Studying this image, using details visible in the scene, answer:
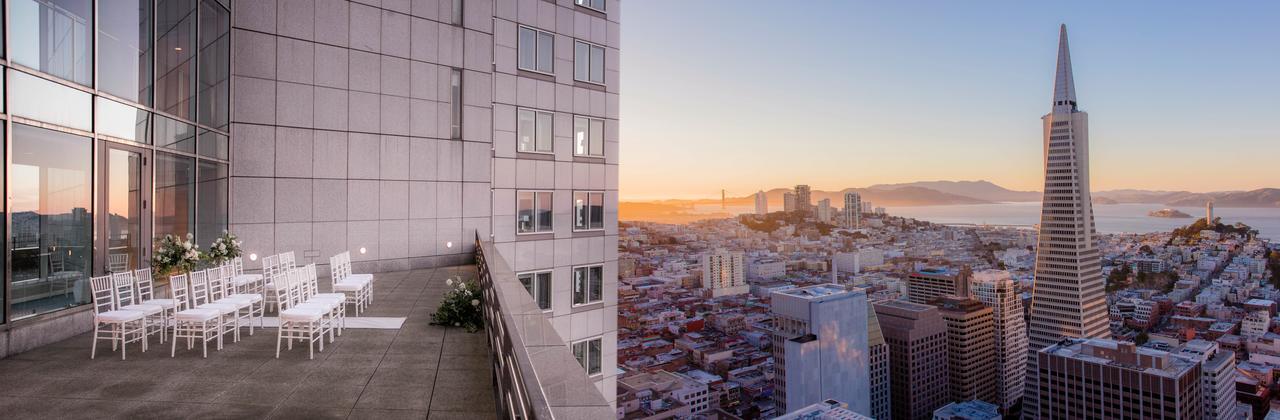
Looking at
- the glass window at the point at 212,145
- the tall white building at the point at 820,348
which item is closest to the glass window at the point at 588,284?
the glass window at the point at 212,145

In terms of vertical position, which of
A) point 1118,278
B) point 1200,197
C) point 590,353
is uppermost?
point 1200,197

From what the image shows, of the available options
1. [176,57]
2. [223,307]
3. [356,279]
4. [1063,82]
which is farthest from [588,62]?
[1063,82]

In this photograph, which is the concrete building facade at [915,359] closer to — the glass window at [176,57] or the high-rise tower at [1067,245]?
the high-rise tower at [1067,245]

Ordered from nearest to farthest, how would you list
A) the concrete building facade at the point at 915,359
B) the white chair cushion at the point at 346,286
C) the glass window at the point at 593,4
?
the white chair cushion at the point at 346,286
the glass window at the point at 593,4
the concrete building facade at the point at 915,359

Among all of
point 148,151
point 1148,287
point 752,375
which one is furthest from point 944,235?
point 148,151

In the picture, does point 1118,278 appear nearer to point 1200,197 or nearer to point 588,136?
point 1200,197

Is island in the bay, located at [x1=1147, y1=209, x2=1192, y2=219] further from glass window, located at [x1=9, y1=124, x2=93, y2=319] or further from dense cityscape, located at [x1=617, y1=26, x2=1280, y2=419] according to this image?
glass window, located at [x1=9, y1=124, x2=93, y2=319]
